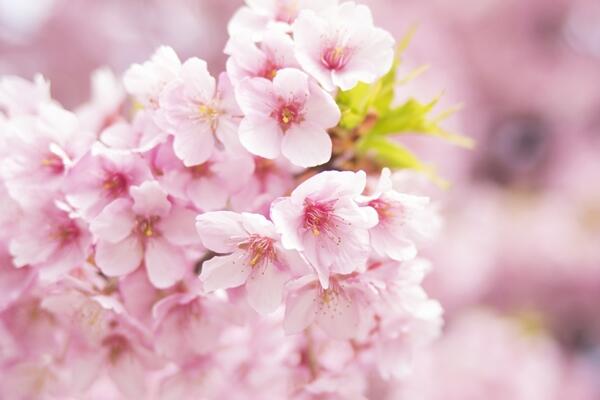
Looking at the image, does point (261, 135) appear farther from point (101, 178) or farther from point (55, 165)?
point (55, 165)

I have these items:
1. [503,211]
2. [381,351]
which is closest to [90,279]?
[381,351]

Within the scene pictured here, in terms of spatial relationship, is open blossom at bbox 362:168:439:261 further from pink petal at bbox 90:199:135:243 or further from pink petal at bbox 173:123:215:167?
pink petal at bbox 90:199:135:243

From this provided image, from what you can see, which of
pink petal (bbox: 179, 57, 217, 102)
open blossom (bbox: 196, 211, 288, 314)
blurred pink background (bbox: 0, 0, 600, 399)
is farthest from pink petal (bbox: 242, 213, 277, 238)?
blurred pink background (bbox: 0, 0, 600, 399)

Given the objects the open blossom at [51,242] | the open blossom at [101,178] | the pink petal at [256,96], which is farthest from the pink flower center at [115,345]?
the pink petal at [256,96]

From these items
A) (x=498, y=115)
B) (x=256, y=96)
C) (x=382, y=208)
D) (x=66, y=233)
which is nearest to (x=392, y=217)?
(x=382, y=208)

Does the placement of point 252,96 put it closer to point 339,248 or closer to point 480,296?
point 339,248

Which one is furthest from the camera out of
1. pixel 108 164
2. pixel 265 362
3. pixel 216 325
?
pixel 265 362
